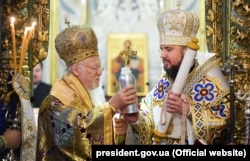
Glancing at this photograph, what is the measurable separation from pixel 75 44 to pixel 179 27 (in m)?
0.68

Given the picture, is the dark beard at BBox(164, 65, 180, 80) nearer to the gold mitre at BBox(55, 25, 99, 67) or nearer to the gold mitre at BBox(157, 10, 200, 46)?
the gold mitre at BBox(157, 10, 200, 46)

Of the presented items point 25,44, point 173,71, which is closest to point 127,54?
Result: point 173,71

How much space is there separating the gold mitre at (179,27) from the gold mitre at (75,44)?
476mm

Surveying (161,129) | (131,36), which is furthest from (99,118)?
(131,36)

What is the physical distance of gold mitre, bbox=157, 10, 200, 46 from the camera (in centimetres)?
521

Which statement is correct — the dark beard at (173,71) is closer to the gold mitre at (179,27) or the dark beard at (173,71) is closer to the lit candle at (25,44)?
the gold mitre at (179,27)

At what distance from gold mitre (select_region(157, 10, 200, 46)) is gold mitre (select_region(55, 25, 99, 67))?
1.56 ft

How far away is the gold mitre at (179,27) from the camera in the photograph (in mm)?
5211

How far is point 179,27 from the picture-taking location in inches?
205

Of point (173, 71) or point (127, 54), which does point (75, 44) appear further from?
point (173, 71)

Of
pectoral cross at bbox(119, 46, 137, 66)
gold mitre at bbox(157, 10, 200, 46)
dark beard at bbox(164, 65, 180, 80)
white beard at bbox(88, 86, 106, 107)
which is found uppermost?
gold mitre at bbox(157, 10, 200, 46)

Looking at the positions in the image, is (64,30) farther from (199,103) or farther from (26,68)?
(199,103)

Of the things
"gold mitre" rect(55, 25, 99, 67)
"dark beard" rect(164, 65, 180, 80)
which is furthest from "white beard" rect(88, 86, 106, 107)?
"dark beard" rect(164, 65, 180, 80)

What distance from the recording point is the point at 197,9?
541cm
